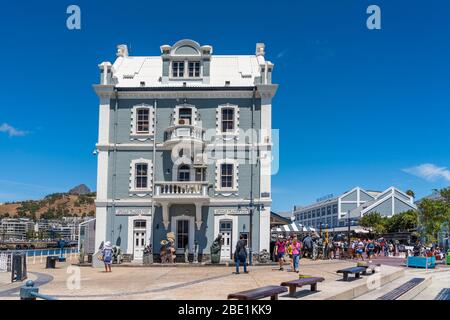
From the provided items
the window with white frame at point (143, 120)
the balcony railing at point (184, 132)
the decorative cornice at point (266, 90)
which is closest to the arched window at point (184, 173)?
the balcony railing at point (184, 132)

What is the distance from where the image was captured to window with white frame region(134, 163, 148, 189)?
30.3m

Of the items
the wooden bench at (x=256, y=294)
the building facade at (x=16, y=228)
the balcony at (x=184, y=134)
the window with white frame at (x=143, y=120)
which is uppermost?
the window with white frame at (x=143, y=120)

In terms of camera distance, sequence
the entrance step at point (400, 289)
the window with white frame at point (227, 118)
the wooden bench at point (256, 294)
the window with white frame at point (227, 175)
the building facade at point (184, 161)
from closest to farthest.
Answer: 1. the wooden bench at point (256, 294)
2. the entrance step at point (400, 289)
3. the building facade at point (184, 161)
4. the window with white frame at point (227, 175)
5. the window with white frame at point (227, 118)

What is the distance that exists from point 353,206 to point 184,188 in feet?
235

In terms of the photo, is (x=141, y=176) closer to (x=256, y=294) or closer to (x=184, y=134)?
(x=184, y=134)

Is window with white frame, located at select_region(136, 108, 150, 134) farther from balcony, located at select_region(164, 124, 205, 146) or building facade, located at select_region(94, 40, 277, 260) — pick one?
balcony, located at select_region(164, 124, 205, 146)

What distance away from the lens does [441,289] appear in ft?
54.7

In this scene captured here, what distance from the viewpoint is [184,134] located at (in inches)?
1156

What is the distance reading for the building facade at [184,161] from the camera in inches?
1162

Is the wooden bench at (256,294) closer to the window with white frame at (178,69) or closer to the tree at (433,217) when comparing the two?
the window with white frame at (178,69)

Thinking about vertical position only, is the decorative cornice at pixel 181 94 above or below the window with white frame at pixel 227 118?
above

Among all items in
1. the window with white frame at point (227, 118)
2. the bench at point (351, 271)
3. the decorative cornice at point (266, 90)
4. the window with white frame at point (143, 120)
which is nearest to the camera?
the bench at point (351, 271)

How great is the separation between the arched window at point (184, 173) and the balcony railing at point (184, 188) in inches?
50.9

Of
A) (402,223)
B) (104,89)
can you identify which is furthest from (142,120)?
(402,223)
